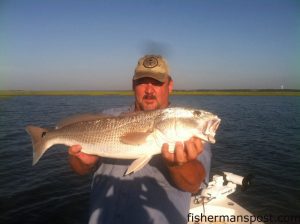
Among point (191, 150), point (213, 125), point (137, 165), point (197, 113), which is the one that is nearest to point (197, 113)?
point (197, 113)

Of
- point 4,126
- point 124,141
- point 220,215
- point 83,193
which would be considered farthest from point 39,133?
point 4,126

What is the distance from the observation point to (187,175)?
11.7ft

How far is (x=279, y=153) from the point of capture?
18047 millimetres

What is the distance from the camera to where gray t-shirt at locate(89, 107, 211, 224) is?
3.53 meters

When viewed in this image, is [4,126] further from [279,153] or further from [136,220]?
[136,220]

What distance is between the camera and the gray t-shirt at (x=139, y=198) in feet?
11.6

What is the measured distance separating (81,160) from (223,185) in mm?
4525

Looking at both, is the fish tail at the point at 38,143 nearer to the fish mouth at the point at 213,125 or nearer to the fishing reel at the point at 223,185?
the fish mouth at the point at 213,125

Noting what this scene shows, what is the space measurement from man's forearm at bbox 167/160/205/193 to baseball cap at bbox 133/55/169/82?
5.15 feet

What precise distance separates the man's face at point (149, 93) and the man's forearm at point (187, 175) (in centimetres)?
132

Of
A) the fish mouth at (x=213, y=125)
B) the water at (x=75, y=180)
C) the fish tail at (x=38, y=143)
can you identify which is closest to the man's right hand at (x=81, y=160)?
the fish tail at (x=38, y=143)

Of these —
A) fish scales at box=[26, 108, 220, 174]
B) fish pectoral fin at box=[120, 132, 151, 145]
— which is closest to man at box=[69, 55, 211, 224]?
fish scales at box=[26, 108, 220, 174]

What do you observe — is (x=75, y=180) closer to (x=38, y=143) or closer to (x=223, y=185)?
(x=223, y=185)

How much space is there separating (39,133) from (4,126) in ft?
81.9
